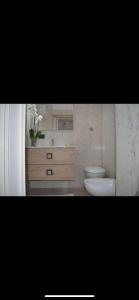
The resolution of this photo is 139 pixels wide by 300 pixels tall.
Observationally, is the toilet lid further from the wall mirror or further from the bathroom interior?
the wall mirror

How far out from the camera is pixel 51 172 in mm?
1333

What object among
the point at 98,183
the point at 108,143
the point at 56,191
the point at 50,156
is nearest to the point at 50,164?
the point at 50,156

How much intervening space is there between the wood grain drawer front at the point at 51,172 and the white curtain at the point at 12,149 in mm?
166

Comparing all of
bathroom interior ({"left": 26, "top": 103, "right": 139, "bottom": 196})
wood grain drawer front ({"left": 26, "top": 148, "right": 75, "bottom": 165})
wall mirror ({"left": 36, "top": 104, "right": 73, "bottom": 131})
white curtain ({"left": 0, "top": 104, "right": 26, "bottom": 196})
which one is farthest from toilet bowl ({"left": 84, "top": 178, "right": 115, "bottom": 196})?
wall mirror ({"left": 36, "top": 104, "right": 73, "bottom": 131})

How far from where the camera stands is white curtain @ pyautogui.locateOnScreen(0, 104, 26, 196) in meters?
1.00

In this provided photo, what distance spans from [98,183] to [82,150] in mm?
406

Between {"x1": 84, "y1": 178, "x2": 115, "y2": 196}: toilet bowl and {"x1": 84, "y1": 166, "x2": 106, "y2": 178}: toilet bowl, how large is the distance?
132mm

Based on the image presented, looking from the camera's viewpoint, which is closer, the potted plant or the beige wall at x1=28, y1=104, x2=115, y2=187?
the potted plant
